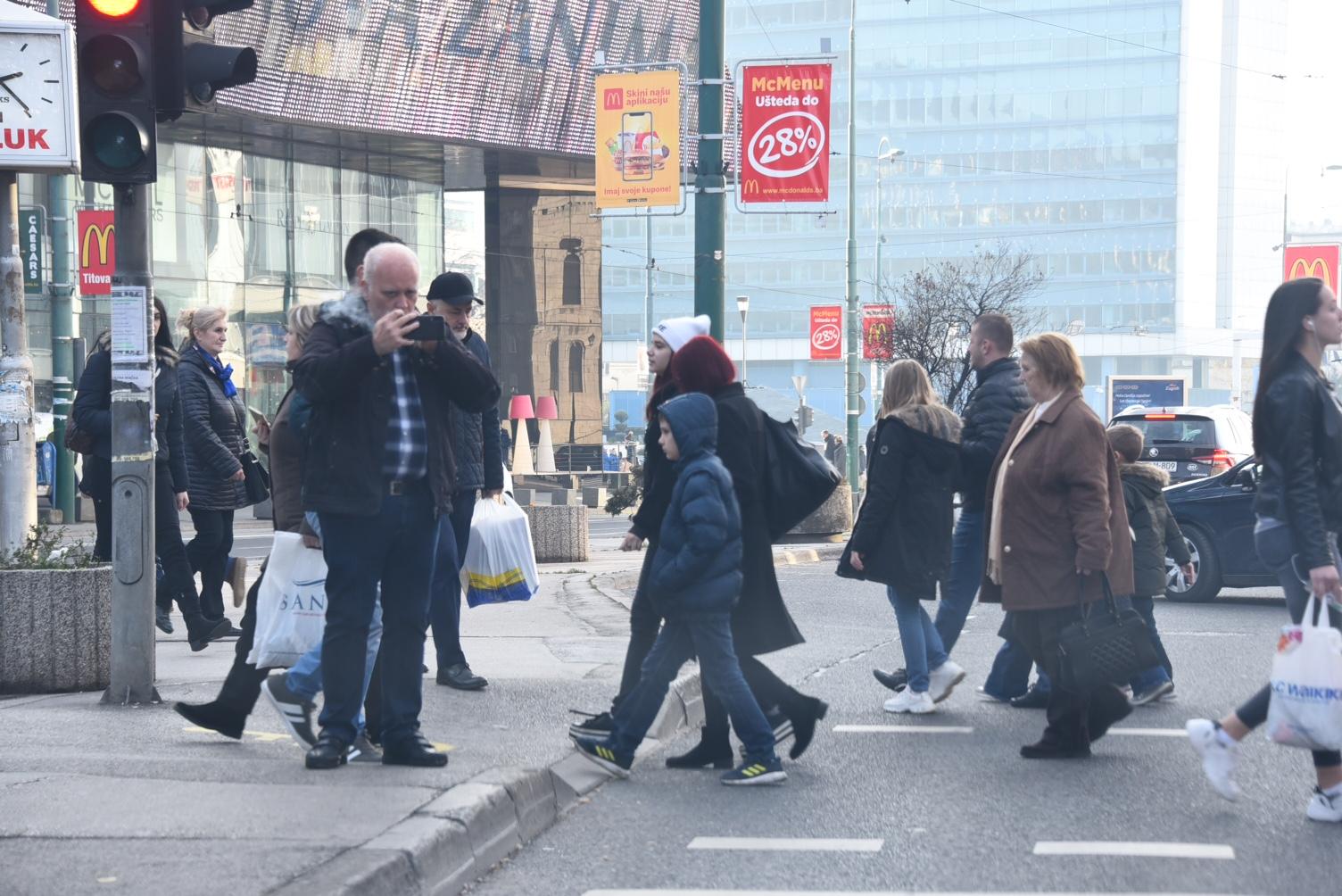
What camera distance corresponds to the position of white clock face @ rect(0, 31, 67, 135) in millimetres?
9508

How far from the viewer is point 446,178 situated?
109 ft

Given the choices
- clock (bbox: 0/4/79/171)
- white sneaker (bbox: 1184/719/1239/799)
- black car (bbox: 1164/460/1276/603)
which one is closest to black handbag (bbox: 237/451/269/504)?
clock (bbox: 0/4/79/171)

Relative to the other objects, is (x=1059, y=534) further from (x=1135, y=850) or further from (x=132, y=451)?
(x=132, y=451)

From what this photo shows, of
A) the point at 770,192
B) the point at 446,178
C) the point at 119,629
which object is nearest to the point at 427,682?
the point at 119,629

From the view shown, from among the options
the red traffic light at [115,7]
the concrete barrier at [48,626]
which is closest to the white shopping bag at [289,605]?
the concrete barrier at [48,626]

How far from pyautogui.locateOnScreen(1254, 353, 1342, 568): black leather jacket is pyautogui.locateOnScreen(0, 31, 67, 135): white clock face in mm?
6329

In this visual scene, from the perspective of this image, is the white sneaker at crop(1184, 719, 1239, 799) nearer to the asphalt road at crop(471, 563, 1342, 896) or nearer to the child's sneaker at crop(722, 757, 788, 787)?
the asphalt road at crop(471, 563, 1342, 896)

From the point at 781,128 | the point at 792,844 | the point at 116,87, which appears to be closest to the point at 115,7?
the point at 116,87

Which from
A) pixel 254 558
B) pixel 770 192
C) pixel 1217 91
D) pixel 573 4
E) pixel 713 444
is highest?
pixel 1217 91

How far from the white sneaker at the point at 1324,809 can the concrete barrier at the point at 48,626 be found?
16.7 feet

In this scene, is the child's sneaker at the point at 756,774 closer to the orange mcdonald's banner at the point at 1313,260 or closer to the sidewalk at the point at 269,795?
the sidewalk at the point at 269,795

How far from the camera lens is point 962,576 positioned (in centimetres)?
901

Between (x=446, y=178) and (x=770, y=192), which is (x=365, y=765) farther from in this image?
(x=446, y=178)

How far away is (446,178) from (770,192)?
1700 cm
